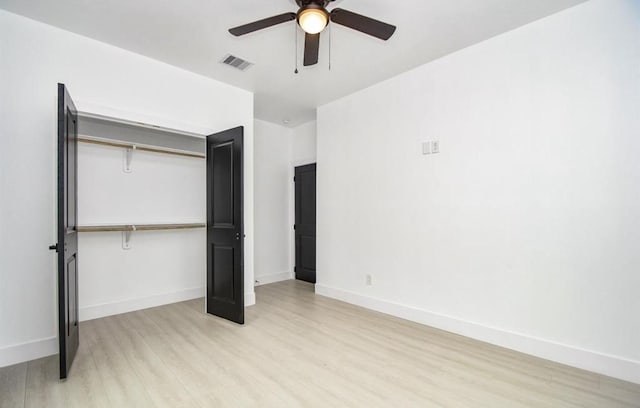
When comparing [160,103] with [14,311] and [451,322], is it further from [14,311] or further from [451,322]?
[451,322]

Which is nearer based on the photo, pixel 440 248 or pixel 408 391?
pixel 408 391

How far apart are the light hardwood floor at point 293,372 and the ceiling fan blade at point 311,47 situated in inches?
103

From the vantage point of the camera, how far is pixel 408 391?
2121 mm

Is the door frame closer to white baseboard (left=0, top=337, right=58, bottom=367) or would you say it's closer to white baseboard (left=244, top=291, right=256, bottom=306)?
white baseboard (left=244, top=291, right=256, bottom=306)

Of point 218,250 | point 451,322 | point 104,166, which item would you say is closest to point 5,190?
point 104,166

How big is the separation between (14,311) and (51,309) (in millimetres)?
244

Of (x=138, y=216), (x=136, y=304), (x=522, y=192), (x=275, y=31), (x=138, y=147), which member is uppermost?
(x=275, y=31)

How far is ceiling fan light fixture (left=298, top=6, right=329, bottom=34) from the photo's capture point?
6.63ft

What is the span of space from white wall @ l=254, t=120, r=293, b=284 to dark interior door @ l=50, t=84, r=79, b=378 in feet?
9.39

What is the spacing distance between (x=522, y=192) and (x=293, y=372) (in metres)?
2.59

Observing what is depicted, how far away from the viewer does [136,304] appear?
12.1 ft

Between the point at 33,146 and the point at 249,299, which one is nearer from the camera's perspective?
the point at 33,146

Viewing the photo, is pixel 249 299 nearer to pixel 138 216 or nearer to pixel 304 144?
pixel 138 216

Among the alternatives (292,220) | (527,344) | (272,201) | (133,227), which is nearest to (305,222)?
(292,220)
